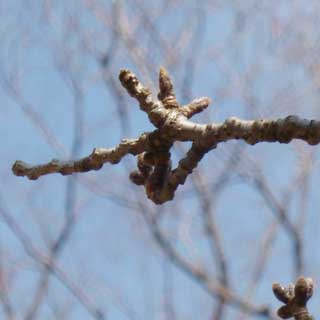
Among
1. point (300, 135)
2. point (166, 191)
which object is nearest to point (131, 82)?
point (166, 191)

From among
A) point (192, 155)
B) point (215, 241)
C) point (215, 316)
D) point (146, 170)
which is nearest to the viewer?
point (192, 155)

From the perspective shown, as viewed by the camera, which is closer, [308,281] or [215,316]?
[308,281]

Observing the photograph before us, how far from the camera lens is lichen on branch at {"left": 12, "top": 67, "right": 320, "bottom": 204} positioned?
2.81ft

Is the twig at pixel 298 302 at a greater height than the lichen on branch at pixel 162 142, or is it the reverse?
the lichen on branch at pixel 162 142

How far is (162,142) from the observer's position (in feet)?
3.18

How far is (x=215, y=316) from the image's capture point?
4.29 metres

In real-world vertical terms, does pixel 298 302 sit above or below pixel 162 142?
below

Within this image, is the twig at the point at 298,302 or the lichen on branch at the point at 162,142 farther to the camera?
the twig at the point at 298,302

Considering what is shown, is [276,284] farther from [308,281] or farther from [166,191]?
[166,191]

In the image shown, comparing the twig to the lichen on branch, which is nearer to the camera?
the lichen on branch

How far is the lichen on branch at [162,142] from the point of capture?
0.86 metres

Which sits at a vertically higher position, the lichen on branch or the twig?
the lichen on branch

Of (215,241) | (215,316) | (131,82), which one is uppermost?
(215,241)

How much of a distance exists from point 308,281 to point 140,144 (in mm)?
313
